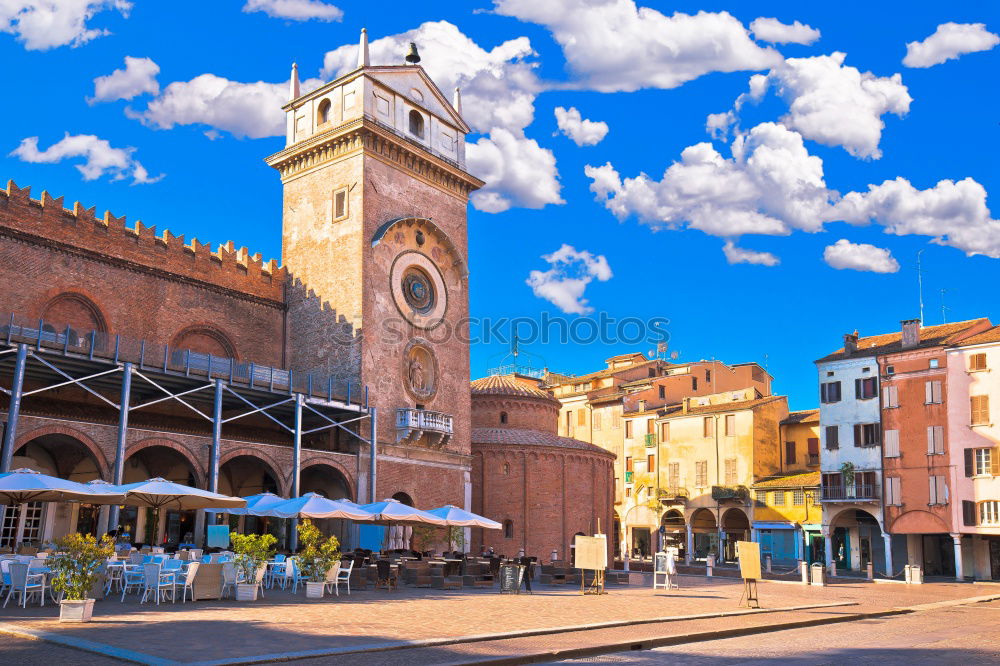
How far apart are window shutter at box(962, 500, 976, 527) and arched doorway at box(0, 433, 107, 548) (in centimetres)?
3651

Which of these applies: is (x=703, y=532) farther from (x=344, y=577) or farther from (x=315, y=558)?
(x=315, y=558)

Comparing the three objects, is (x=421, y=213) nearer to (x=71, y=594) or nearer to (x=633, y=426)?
(x=633, y=426)

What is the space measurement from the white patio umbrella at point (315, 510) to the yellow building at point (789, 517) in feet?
102

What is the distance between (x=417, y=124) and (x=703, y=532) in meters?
30.7

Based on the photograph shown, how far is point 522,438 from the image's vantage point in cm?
4669

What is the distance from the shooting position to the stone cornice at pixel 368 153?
40.8 metres

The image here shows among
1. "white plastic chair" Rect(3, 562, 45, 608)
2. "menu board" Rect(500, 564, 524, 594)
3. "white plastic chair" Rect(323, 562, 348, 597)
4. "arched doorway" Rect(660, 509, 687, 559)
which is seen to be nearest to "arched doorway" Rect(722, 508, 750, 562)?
"arched doorway" Rect(660, 509, 687, 559)

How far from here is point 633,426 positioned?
62156 millimetres

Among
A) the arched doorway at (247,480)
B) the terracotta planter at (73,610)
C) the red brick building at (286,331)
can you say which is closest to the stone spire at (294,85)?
the red brick building at (286,331)

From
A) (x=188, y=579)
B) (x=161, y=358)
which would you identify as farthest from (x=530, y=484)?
(x=188, y=579)

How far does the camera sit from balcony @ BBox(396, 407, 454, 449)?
40.0 m

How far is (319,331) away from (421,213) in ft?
24.9

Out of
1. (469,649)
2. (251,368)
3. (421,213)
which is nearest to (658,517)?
(421,213)

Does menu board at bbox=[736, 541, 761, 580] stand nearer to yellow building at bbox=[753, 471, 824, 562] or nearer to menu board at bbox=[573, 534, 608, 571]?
menu board at bbox=[573, 534, 608, 571]
